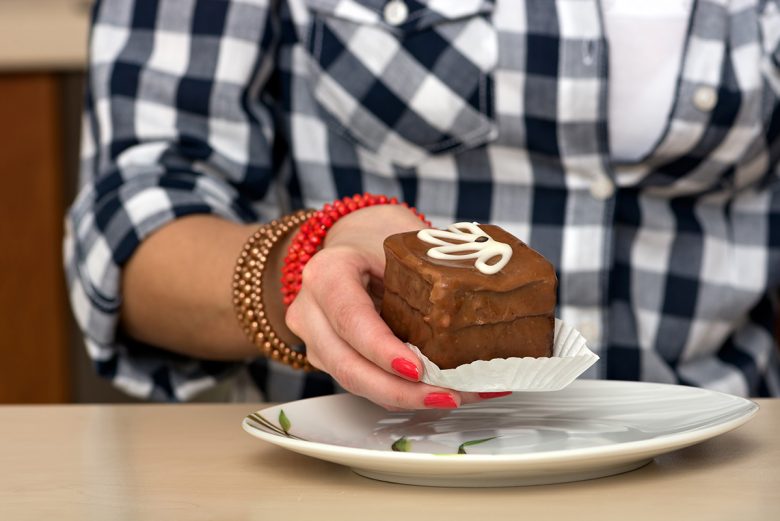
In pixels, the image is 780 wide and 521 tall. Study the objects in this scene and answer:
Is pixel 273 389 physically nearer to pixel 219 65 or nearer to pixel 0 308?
pixel 219 65

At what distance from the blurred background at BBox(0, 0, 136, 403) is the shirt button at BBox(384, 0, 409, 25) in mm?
1087

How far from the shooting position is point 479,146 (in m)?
1.00

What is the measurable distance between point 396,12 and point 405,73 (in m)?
0.06

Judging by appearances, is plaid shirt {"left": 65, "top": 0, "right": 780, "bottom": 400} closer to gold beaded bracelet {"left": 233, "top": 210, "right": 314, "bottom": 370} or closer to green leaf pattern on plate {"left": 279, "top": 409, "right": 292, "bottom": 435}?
gold beaded bracelet {"left": 233, "top": 210, "right": 314, "bottom": 370}

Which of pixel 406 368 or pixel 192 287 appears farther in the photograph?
pixel 192 287

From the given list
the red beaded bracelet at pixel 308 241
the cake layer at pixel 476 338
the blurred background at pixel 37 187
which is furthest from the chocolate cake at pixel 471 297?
the blurred background at pixel 37 187

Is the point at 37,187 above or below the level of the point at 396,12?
below

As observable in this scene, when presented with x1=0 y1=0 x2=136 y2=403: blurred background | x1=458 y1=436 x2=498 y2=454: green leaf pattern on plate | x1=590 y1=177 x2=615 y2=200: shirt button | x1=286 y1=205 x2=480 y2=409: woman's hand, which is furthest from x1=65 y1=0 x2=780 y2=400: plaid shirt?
x1=0 y1=0 x2=136 y2=403: blurred background

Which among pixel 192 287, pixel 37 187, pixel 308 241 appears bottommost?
pixel 37 187

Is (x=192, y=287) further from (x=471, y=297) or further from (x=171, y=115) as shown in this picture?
(x=471, y=297)

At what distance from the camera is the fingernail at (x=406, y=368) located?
542 millimetres

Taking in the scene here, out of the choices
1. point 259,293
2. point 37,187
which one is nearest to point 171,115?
point 259,293

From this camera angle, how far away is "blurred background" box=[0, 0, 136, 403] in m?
1.94

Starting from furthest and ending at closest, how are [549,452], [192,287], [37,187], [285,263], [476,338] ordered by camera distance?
[37,187]
[192,287]
[285,263]
[476,338]
[549,452]
